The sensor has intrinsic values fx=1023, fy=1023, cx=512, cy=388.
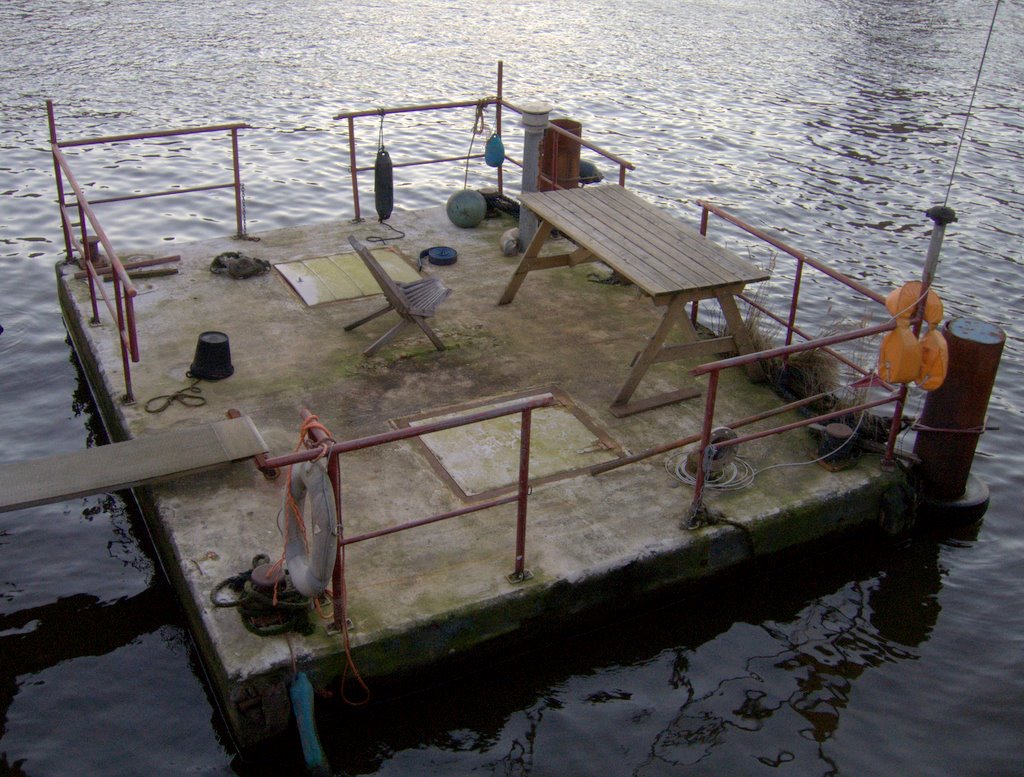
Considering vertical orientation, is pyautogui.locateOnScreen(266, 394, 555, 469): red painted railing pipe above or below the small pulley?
above

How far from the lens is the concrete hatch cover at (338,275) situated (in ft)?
31.9

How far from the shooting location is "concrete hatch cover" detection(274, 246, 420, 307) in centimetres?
973

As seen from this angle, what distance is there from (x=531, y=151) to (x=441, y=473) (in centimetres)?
419

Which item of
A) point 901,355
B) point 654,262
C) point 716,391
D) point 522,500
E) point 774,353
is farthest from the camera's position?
point 654,262

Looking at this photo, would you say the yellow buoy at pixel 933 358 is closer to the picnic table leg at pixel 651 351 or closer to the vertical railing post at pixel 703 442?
the vertical railing post at pixel 703 442

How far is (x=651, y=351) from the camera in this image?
7.88 metres

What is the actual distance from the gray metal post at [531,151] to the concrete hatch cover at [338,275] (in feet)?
4.14

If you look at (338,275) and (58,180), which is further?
(338,275)

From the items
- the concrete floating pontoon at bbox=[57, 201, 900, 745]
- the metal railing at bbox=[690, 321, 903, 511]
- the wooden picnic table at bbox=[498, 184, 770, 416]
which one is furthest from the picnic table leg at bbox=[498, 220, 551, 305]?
the metal railing at bbox=[690, 321, 903, 511]

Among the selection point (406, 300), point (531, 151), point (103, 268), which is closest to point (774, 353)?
point (406, 300)

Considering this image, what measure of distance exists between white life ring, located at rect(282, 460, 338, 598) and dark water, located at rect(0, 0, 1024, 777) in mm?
990

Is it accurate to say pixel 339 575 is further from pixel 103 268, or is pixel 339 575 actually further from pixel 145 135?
pixel 145 135

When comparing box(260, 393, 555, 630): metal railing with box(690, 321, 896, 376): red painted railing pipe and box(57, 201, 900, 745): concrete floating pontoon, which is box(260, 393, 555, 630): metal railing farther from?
box(690, 321, 896, 376): red painted railing pipe

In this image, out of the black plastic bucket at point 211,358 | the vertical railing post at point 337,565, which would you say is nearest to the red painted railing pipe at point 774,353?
the vertical railing post at point 337,565
